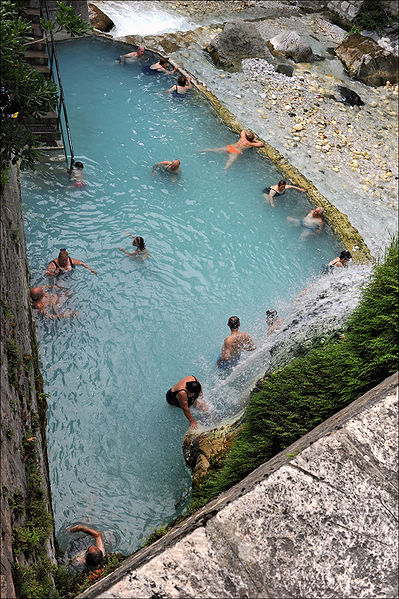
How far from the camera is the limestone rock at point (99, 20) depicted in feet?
42.2

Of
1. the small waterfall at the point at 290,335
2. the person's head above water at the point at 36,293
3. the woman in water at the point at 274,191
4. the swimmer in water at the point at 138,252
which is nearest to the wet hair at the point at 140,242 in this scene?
the swimmer in water at the point at 138,252

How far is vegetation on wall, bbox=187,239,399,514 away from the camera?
3.86 m

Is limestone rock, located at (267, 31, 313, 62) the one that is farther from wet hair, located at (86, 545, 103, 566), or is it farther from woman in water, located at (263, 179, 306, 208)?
wet hair, located at (86, 545, 103, 566)

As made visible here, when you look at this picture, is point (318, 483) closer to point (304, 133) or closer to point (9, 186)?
point (9, 186)

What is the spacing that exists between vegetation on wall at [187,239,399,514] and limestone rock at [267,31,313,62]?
10.5 m

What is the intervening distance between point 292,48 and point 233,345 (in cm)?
936

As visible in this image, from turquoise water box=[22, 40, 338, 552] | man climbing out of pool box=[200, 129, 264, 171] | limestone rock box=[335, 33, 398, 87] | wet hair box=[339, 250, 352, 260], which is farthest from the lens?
limestone rock box=[335, 33, 398, 87]

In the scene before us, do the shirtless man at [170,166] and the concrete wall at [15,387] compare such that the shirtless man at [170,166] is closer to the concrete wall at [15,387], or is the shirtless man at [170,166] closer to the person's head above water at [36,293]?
the concrete wall at [15,387]

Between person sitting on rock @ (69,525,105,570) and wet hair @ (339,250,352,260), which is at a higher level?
wet hair @ (339,250,352,260)

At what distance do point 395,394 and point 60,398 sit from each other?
4654mm

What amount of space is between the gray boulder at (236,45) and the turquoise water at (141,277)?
1665mm

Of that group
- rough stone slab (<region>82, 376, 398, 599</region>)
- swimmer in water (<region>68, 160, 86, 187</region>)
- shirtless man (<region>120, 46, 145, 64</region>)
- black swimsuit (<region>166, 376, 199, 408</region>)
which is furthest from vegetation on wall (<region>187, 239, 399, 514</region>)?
shirtless man (<region>120, 46, 145, 64</region>)

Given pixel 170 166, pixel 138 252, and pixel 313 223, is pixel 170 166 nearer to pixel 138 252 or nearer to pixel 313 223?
pixel 138 252

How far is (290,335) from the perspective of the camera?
7.18 m
